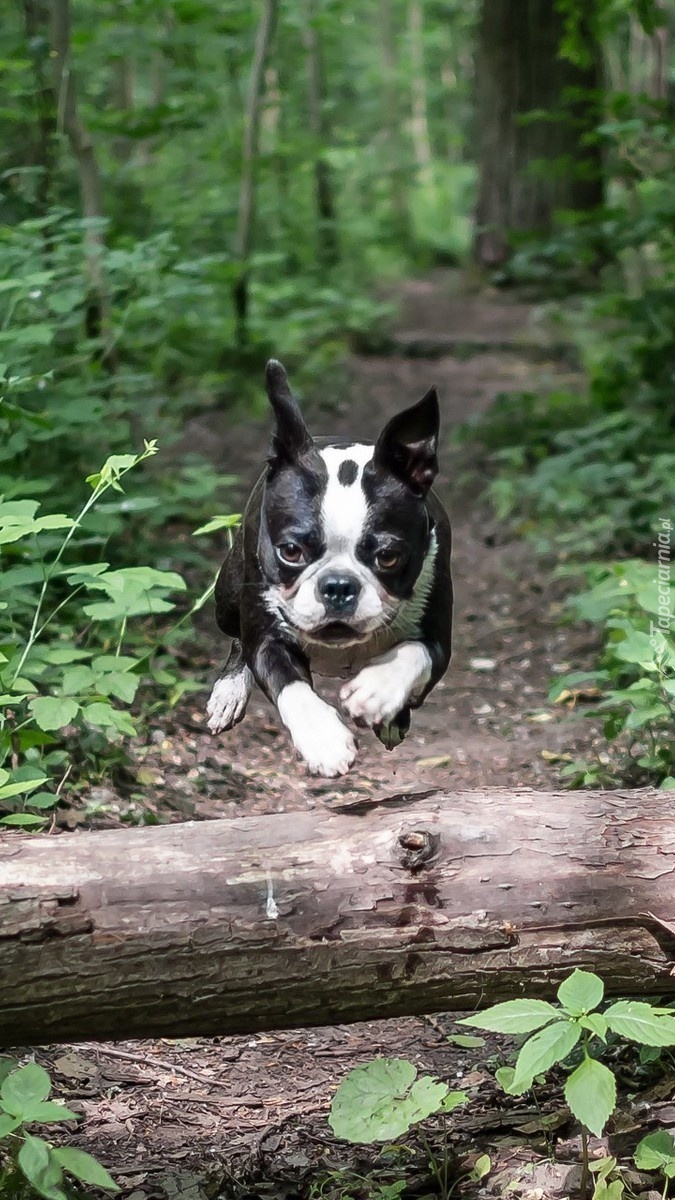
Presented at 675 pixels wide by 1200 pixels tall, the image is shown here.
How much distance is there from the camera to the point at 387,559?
344 cm

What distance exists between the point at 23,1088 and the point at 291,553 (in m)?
1.57

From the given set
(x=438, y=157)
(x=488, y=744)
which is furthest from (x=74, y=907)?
(x=438, y=157)

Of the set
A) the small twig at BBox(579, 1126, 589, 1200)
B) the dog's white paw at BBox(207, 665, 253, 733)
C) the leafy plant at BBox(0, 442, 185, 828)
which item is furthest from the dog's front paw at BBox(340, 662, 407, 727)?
the small twig at BBox(579, 1126, 589, 1200)

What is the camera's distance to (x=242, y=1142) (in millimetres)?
3033

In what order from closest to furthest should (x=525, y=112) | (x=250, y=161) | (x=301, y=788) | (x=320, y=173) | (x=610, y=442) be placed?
(x=301, y=788) < (x=610, y=442) < (x=250, y=161) < (x=525, y=112) < (x=320, y=173)

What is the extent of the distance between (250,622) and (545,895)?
1.31 m

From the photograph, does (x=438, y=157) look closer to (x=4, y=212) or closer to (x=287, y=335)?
(x=287, y=335)

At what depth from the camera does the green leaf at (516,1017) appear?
2.41 m

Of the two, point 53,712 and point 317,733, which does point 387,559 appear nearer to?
point 317,733

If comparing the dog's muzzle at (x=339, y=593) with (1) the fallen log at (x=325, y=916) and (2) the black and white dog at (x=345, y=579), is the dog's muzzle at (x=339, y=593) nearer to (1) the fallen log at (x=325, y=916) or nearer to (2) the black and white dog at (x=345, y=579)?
(2) the black and white dog at (x=345, y=579)

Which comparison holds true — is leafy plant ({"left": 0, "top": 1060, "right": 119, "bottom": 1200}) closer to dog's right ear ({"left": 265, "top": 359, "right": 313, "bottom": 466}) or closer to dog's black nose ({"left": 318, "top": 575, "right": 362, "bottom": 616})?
dog's black nose ({"left": 318, "top": 575, "right": 362, "bottom": 616})

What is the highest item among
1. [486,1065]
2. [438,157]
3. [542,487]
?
[486,1065]

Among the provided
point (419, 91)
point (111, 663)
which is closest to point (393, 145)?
point (419, 91)

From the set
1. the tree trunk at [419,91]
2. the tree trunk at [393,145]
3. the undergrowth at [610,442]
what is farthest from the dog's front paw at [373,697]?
the tree trunk at [419,91]
